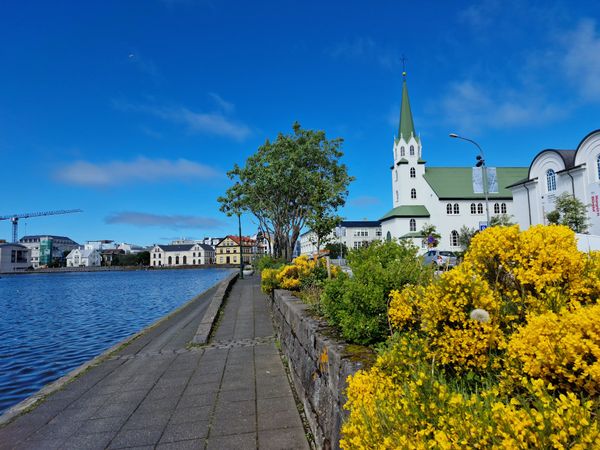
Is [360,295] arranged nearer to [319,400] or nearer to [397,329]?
[397,329]

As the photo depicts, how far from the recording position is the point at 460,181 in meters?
66.6

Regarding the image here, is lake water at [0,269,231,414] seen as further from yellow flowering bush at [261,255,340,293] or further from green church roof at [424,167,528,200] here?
green church roof at [424,167,528,200]

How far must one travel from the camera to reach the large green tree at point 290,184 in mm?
31422

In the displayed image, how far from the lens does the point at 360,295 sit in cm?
414

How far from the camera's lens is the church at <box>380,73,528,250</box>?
62906mm

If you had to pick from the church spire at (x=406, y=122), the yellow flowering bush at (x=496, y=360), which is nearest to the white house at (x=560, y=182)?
the church spire at (x=406, y=122)

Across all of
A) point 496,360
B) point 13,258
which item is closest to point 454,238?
point 496,360

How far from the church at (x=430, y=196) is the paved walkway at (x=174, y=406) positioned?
55565mm

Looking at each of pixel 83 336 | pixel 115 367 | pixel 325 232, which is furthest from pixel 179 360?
pixel 325 232

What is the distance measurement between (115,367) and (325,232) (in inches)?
956

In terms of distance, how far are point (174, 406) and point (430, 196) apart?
63884 mm

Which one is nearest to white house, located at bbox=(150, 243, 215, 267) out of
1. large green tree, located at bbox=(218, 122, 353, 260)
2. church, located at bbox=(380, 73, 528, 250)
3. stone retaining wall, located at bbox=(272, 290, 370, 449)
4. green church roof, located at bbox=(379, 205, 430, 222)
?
church, located at bbox=(380, 73, 528, 250)

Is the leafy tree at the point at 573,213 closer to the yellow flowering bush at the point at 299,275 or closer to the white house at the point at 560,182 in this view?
the white house at the point at 560,182

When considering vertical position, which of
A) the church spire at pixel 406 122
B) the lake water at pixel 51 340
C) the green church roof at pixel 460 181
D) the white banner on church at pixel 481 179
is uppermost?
the church spire at pixel 406 122
